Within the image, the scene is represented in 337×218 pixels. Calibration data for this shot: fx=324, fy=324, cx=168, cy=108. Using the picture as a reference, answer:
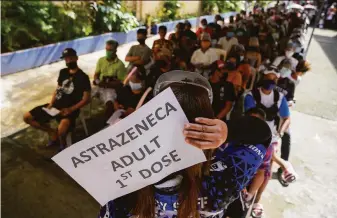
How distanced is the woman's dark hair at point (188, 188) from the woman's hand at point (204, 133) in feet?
0.19

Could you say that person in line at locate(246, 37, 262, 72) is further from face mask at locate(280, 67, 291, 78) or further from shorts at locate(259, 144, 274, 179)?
shorts at locate(259, 144, 274, 179)

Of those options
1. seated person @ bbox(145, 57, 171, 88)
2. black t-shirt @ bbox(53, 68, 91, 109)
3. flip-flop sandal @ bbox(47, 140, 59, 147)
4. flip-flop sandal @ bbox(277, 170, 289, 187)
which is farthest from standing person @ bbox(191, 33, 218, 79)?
flip-flop sandal @ bbox(47, 140, 59, 147)

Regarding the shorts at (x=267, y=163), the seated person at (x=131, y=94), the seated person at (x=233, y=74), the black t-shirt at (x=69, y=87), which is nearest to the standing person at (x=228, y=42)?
the seated person at (x=233, y=74)

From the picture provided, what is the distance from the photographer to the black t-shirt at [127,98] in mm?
4156

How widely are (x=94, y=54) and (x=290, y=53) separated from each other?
5.83 m

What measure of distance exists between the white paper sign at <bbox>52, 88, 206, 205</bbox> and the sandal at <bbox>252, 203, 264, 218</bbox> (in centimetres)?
214

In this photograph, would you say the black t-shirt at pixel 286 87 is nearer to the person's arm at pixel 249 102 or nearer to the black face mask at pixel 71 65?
the person's arm at pixel 249 102

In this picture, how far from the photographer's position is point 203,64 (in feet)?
17.3

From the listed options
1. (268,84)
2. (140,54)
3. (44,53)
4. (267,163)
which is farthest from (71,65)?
(44,53)

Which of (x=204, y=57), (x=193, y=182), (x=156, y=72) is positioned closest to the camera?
(x=193, y=182)

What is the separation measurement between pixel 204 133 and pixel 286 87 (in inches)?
117

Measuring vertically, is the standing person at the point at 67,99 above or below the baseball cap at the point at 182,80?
below

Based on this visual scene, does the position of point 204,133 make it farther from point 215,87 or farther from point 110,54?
point 110,54

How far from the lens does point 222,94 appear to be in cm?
417
